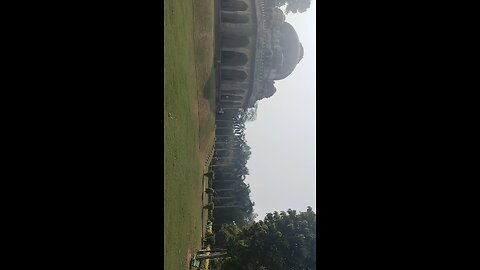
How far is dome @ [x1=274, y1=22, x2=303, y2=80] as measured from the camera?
4750 centimetres

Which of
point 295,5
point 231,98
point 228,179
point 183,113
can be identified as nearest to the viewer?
point 183,113

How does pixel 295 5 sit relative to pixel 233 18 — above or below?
above

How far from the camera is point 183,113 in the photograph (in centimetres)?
2006

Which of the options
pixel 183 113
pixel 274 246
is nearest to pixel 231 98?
pixel 274 246

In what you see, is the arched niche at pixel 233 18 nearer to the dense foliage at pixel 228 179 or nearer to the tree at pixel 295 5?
the dense foliage at pixel 228 179

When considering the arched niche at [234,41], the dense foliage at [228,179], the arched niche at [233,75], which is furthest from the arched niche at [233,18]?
the dense foliage at [228,179]

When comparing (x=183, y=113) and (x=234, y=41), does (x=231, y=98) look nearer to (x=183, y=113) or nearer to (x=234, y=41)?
(x=234, y=41)

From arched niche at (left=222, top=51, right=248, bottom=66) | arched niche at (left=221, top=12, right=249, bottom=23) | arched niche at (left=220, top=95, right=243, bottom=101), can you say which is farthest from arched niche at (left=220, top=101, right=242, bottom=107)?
arched niche at (left=221, top=12, right=249, bottom=23)

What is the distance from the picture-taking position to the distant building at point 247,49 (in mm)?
36719

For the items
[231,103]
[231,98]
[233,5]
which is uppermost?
[233,5]

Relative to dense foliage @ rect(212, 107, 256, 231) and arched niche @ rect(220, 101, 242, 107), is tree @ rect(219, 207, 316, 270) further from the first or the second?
arched niche @ rect(220, 101, 242, 107)

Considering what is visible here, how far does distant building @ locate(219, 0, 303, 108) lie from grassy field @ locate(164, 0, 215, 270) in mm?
6249

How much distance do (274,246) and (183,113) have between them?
11611mm
